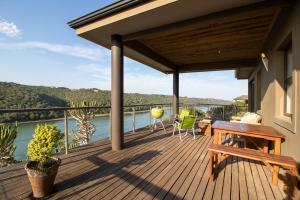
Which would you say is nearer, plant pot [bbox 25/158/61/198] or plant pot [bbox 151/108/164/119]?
plant pot [bbox 25/158/61/198]

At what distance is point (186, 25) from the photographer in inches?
154

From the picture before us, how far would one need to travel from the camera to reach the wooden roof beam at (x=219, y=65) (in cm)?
760

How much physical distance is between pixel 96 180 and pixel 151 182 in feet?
2.68

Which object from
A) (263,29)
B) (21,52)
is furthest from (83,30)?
(21,52)

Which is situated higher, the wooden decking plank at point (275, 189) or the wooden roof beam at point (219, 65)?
the wooden roof beam at point (219, 65)

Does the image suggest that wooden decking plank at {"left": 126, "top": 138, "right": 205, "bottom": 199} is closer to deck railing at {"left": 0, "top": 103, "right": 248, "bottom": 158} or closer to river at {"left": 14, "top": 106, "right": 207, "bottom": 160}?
river at {"left": 14, "top": 106, "right": 207, "bottom": 160}

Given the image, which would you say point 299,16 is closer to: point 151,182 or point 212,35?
point 212,35

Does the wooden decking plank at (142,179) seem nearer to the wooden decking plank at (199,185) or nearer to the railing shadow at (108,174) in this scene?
the railing shadow at (108,174)

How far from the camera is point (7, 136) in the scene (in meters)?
5.60

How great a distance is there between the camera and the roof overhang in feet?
10.9

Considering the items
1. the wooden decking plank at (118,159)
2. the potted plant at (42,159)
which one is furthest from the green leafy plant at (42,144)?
the wooden decking plank at (118,159)

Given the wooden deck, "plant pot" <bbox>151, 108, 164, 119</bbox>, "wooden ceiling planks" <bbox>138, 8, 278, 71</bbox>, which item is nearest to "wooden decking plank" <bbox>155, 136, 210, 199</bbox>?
the wooden deck

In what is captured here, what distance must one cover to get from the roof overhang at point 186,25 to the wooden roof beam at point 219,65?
67cm

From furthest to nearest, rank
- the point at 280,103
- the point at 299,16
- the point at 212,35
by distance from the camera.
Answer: the point at 212,35 → the point at 280,103 → the point at 299,16
